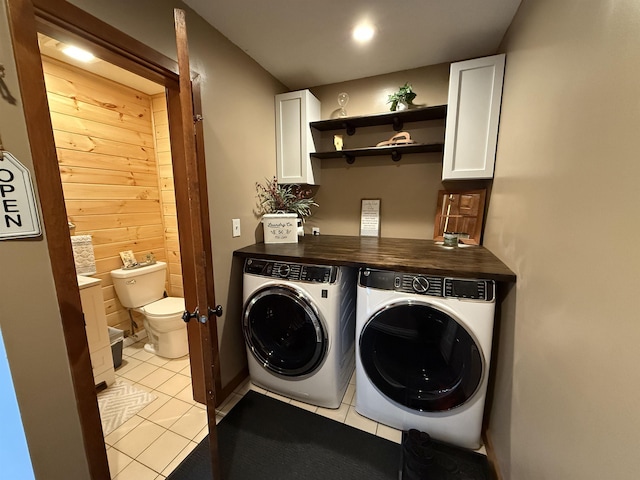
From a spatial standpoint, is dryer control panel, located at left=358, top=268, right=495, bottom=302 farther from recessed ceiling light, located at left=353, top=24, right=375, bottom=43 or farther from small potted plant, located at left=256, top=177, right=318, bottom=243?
recessed ceiling light, located at left=353, top=24, right=375, bottom=43

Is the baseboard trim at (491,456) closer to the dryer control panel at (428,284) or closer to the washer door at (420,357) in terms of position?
the washer door at (420,357)

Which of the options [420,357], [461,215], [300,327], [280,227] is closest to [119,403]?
[300,327]

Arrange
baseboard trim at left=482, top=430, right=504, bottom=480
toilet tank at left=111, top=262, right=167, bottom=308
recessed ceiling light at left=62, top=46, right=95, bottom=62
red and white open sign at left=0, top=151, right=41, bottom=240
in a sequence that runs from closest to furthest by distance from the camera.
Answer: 1. red and white open sign at left=0, top=151, right=41, bottom=240
2. baseboard trim at left=482, top=430, right=504, bottom=480
3. recessed ceiling light at left=62, top=46, right=95, bottom=62
4. toilet tank at left=111, top=262, right=167, bottom=308

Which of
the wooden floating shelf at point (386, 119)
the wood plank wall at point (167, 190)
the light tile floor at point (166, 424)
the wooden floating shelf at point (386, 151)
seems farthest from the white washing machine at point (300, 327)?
the wood plank wall at point (167, 190)

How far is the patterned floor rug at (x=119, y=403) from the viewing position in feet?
5.16

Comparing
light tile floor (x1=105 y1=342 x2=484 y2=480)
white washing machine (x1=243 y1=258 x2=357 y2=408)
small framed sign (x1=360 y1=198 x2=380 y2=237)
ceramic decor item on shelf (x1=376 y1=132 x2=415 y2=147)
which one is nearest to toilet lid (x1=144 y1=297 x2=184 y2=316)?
light tile floor (x1=105 y1=342 x2=484 y2=480)

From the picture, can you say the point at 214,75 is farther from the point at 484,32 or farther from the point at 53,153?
the point at 484,32

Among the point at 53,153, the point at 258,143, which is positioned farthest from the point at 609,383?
the point at 258,143

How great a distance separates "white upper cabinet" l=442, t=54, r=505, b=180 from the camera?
158cm

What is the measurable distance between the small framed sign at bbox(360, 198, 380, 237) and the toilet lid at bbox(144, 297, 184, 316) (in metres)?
1.80

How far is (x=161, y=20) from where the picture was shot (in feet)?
4.07

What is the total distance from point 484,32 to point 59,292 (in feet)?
8.48

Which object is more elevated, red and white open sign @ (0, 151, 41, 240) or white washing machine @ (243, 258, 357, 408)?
red and white open sign @ (0, 151, 41, 240)

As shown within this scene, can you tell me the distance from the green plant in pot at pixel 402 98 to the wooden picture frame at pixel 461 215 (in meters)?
0.75
